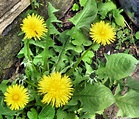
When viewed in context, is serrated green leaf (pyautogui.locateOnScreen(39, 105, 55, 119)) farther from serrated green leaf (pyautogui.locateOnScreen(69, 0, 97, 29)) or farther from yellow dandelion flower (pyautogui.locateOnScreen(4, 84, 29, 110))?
serrated green leaf (pyautogui.locateOnScreen(69, 0, 97, 29))

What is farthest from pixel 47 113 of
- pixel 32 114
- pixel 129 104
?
pixel 129 104

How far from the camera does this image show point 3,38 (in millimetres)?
3105

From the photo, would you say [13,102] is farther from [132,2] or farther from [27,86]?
[132,2]

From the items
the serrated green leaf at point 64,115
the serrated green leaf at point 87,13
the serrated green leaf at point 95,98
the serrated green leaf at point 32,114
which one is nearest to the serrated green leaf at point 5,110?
the serrated green leaf at point 32,114

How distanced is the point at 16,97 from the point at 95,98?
542 mm

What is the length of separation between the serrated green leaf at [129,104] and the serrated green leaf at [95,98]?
0.78 ft

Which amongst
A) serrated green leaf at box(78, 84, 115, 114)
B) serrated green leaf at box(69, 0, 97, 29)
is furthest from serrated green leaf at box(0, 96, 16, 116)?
serrated green leaf at box(69, 0, 97, 29)

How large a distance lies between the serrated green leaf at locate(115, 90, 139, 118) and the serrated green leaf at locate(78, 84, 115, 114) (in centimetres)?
24

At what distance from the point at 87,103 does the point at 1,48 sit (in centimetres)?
80

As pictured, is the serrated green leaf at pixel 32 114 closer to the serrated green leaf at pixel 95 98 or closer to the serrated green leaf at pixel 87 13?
the serrated green leaf at pixel 95 98

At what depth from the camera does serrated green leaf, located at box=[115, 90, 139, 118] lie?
114 inches

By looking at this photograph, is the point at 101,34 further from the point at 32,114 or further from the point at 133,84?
the point at 32,114

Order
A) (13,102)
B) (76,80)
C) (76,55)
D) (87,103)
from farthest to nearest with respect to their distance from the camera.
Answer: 1. (76,55)
2. (76,80)
3. (87,103)
4. (13,102)

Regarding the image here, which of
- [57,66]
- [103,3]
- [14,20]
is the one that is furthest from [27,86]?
[103,3]
